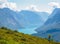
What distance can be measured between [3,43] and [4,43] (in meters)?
0.25

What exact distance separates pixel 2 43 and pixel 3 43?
19 cm

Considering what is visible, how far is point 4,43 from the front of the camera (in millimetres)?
30781

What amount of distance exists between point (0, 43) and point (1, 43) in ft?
0.84

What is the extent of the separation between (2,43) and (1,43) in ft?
0.63

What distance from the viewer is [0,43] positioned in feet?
99.5

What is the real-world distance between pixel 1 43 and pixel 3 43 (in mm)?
323

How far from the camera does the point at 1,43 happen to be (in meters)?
30.5

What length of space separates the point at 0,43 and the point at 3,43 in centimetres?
52

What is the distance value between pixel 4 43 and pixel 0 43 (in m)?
0.75

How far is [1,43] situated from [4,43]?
0.52m

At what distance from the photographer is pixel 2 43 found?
3066 centimetres

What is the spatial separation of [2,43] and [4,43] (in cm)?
33
